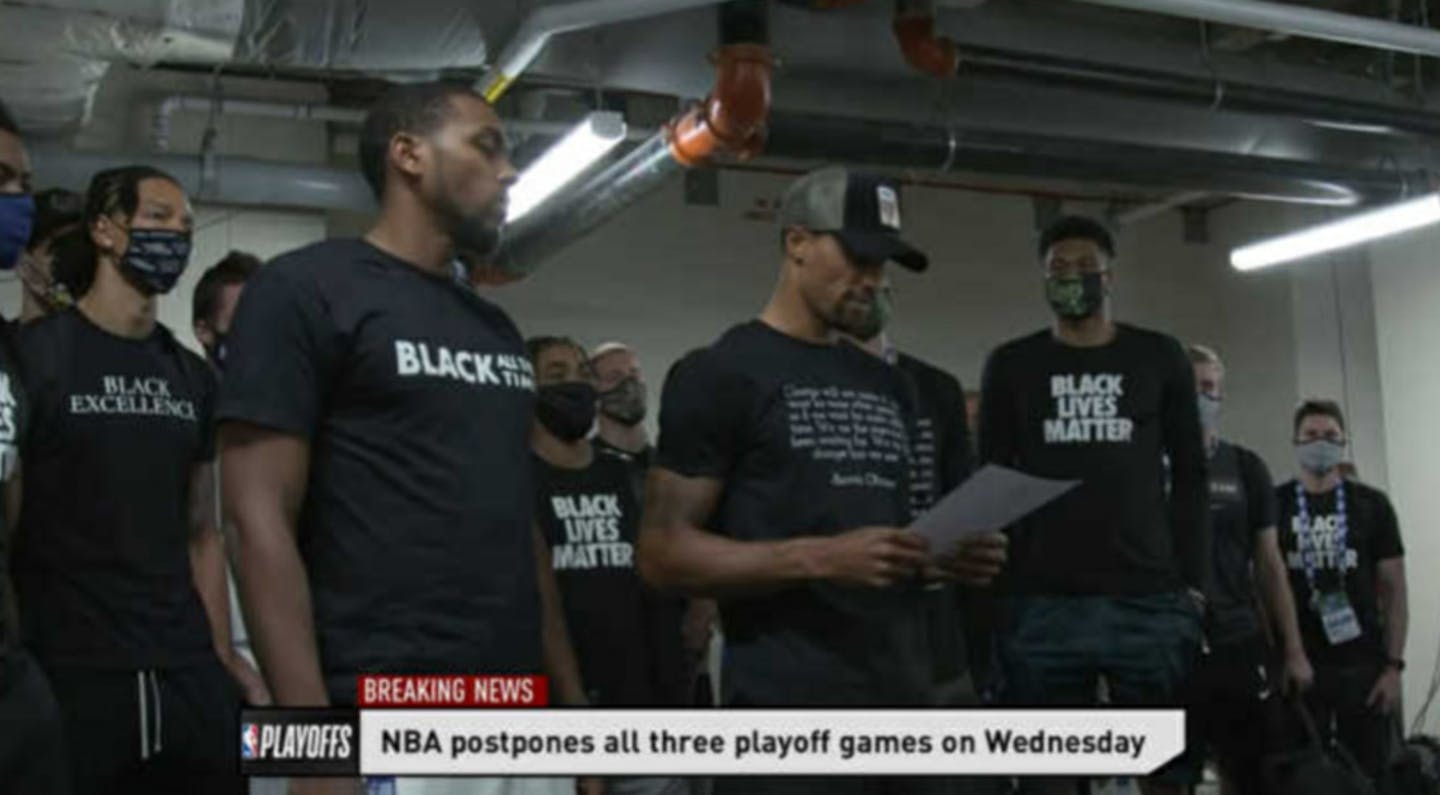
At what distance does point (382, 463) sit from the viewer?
1.87m

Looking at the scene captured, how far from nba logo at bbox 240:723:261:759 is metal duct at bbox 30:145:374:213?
4705 millimetres

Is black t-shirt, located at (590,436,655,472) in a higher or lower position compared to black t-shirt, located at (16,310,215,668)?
higher

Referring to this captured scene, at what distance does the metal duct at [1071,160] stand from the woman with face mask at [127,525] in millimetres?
3564

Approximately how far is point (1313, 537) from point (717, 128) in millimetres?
2695

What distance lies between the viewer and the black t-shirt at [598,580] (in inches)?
150

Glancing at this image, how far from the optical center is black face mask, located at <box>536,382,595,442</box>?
4008mm

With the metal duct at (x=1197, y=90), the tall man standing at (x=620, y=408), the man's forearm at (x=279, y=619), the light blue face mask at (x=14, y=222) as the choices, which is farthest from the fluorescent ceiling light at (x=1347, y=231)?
the man's forearm at (x=279, y=619)

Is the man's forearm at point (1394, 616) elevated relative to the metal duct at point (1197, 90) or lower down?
lower down

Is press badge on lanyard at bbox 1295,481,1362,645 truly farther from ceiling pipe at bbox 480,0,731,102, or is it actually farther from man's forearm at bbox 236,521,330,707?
man's forearm at bbox 236,521,330,707

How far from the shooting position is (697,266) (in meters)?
8.91

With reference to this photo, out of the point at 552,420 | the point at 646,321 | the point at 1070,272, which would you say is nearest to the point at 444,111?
the point at 1070,272

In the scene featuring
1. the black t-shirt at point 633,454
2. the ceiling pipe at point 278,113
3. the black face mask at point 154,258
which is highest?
the ceiling pipe at point 278,113

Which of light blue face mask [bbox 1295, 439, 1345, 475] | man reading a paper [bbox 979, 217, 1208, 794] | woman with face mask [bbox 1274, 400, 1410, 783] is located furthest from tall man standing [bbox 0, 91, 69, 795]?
light blue face mask [bbox 1295, 439, 1345, 475]

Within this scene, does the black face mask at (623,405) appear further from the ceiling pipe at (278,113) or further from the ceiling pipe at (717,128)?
the ceiling pipe at (278,113)
